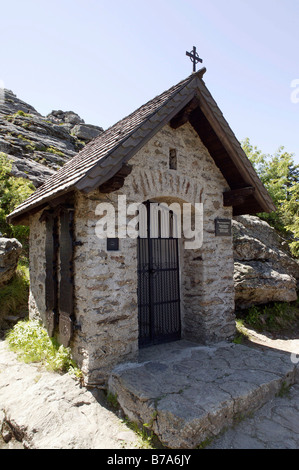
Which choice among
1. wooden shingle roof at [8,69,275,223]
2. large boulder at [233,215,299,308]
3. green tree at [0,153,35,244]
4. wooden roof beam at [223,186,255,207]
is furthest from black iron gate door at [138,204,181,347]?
green tree at [0,153,35,244]

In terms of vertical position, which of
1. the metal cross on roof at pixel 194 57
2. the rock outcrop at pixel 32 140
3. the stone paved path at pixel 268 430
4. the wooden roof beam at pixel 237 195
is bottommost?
the stone paved path at pixel 268 430

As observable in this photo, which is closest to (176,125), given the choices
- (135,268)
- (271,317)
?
(135,268)

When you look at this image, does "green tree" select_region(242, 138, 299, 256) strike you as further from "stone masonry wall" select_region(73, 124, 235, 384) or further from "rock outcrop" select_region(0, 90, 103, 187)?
"rock outcrop" select_region(0, 90, 103, 187)

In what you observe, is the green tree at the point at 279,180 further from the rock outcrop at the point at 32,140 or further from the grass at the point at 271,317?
the rock outcrop at the point at 32,140

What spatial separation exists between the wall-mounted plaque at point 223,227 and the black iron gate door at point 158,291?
0.86 metres

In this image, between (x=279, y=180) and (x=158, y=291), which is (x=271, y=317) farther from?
(x=279, y=180)

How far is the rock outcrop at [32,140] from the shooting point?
44.0 ft

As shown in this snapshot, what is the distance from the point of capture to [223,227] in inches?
223

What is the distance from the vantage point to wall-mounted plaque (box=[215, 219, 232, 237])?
5566mm

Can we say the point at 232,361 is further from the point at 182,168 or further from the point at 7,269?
the point at 7,269

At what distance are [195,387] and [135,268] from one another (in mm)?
1816

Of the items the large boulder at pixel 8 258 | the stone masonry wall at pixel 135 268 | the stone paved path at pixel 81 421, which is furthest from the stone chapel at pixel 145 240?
the large boulder at pixel 8 258

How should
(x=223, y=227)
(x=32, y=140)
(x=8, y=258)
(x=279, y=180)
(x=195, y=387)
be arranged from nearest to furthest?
(x=195, y=387) → (x=223, y=227) → (x=8, y=258) → (x=279, y=180) → (x=32, y=140)

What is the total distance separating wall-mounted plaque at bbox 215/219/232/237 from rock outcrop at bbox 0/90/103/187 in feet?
30.3
